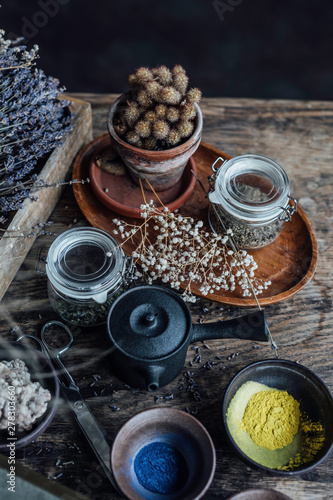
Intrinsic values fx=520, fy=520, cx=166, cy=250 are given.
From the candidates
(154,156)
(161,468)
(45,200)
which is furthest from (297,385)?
(45,200)

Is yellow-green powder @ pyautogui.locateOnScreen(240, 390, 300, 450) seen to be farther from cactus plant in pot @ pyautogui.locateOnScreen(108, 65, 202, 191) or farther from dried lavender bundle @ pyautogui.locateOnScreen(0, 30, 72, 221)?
dried lavender bundle @ pyautogui.locateOnScreen(0, 30, 72, 221)

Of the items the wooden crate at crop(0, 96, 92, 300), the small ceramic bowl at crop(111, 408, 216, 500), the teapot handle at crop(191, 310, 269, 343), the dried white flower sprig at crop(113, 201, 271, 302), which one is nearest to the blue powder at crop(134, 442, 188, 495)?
the small ceramic bowl at crop(111, 408, 216, 500)

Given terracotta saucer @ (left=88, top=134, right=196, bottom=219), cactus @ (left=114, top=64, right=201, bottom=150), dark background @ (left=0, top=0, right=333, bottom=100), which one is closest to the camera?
cactus @ (left=114, top=64, right=201, bottom=150)

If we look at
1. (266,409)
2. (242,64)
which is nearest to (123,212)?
(266,409)

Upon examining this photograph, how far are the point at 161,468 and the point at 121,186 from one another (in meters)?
0.72

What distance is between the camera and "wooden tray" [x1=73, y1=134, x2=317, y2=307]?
127 cm

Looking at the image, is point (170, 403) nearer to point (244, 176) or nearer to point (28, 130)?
point (244, 176)

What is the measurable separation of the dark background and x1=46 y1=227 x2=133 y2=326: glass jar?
1.76 metres

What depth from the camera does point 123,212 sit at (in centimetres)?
135

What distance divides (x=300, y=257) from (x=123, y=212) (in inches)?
18.6

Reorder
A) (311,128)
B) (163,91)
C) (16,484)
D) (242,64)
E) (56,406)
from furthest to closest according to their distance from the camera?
(242,64)
(311,128)
(163,91)
(56,406)
(16,484)

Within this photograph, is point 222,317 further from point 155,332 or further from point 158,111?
point 158,111

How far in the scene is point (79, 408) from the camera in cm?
111

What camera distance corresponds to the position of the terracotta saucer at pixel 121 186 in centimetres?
137
